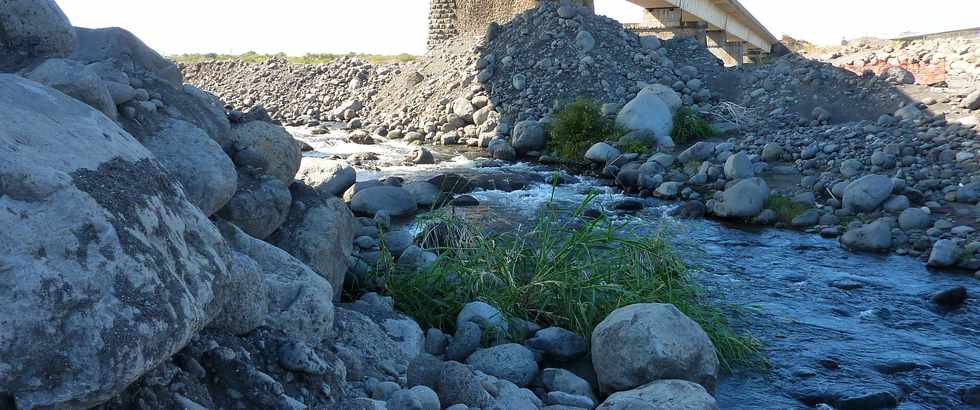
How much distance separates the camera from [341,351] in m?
4.09

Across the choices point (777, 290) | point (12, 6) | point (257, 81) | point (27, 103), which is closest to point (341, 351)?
point (27, 103)

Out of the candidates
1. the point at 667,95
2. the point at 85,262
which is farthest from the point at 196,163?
the point at 667,95

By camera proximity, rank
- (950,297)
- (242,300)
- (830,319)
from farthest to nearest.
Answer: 1. (950,297)
2. (830,319)
3. (242,300)

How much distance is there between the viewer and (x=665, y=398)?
4.37 metres

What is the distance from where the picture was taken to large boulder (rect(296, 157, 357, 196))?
32.1 ft

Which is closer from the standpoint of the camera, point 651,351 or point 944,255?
point 651,351

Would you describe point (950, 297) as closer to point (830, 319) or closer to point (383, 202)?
point (830, 319)

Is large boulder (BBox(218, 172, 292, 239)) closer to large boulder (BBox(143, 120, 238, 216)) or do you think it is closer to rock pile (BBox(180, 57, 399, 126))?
large boulder (BBox(143, 120, 238, 216))

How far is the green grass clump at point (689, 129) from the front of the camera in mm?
15750

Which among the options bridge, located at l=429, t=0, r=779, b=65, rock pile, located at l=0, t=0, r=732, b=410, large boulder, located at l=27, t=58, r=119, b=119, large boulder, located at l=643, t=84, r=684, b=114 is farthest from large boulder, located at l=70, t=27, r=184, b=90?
bridge, located at l=429, t=0, r=779, b=65

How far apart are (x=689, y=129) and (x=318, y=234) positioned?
1166 cm

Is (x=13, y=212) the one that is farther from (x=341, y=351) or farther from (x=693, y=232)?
(x=693, y=232)

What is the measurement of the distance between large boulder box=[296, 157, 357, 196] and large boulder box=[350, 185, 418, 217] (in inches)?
9.8

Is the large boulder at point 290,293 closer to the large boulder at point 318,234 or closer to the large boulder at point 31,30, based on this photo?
the large boulder at point 318,234
